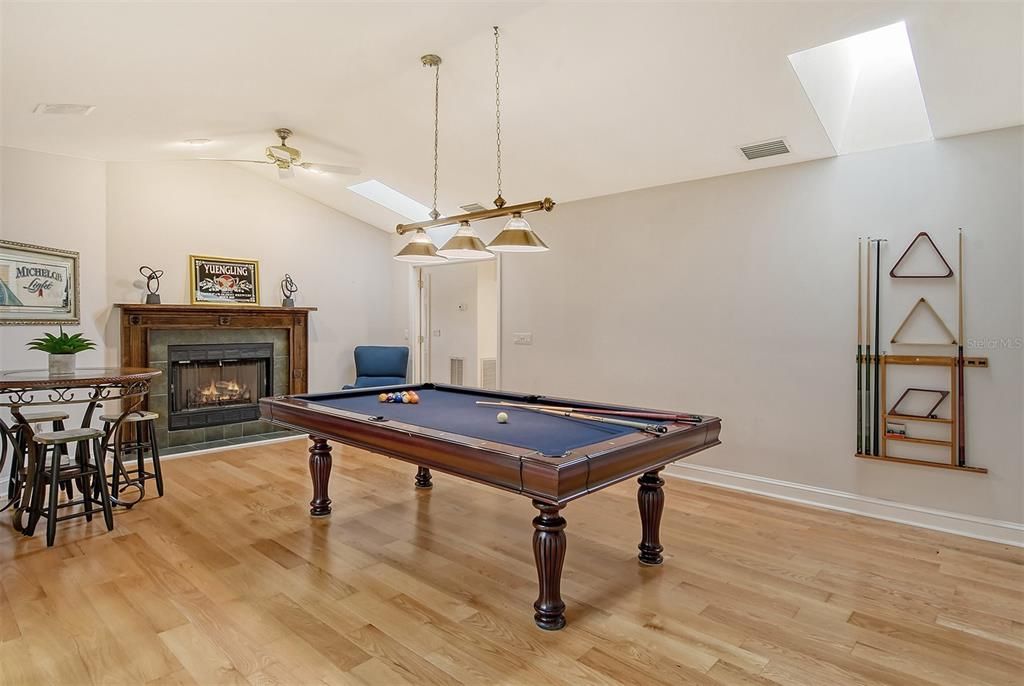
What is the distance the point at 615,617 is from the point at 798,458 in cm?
228

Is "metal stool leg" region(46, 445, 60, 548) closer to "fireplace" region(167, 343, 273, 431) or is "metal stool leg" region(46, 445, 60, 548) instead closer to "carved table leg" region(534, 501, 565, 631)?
"fireplace" region(167, 343, 273, 431)

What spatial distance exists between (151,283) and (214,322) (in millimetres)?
652

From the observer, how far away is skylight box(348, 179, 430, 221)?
6.07 m

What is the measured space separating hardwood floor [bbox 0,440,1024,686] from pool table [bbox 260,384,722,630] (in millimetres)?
326

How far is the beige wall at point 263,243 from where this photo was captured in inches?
202

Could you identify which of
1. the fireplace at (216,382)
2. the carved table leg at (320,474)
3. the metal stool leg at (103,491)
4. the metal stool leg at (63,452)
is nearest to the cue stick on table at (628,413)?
the carved table leg at (320,474)

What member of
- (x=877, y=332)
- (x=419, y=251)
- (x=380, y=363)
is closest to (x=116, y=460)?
(x=419, y=251)

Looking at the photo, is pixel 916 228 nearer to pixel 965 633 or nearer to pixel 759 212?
pixel 759 212

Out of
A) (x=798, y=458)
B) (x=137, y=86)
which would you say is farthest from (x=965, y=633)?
(x=137, y=86)

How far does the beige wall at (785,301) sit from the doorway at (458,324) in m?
1.29

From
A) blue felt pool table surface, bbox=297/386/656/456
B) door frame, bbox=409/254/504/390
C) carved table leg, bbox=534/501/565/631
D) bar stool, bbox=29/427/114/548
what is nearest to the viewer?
carved table leg, bbox=534/501/565/631

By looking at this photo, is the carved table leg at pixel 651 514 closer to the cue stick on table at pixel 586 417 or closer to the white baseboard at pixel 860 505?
the cue stick on table at pixel 586 417

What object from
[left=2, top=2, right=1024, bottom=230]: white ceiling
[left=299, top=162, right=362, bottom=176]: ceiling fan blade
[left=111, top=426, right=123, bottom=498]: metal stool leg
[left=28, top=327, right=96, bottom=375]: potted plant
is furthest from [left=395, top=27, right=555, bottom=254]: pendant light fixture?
[left=111, top=426, right=123, bottom=498]: metal stool leg

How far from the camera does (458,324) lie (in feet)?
21.8
